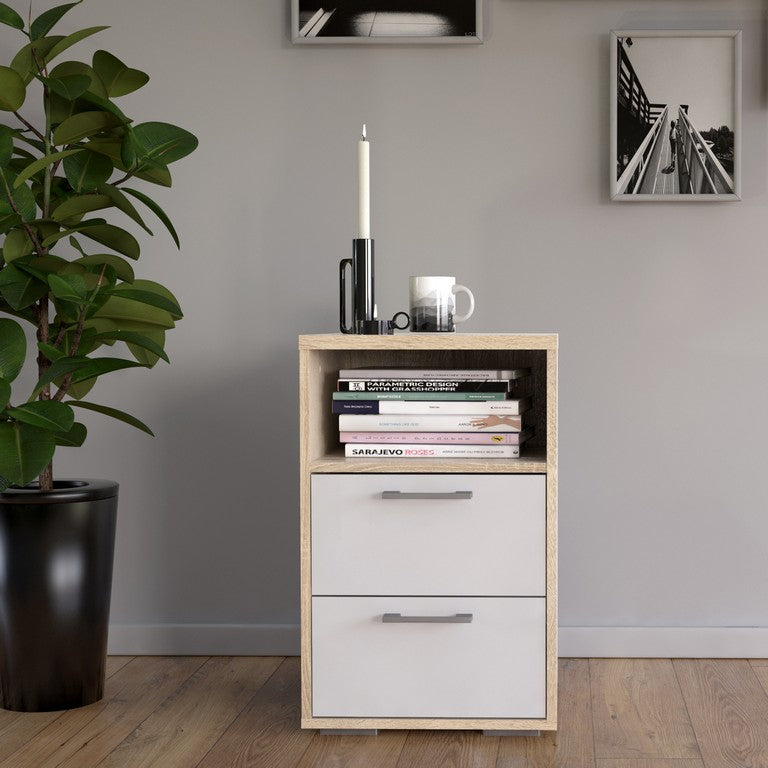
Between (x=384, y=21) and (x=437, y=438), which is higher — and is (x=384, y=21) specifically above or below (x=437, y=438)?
above

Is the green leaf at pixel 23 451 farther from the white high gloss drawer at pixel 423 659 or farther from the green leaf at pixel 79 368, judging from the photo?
the white high gloss drawer at pixel 423 659

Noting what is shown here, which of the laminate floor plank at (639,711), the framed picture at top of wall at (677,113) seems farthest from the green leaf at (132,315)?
the laminate floor plank at (639,711)

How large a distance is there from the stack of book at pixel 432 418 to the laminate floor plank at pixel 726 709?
22.8 inches

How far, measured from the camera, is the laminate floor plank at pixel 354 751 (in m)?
1.58

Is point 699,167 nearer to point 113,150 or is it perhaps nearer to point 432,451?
point 432,451

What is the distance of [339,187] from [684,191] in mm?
736

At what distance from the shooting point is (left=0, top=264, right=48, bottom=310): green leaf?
1.72m

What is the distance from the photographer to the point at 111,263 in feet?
6.25

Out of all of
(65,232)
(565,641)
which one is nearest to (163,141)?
(65,232)

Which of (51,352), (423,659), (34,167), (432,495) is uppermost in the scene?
(34,167)

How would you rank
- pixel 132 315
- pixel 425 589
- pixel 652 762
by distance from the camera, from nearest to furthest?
pixel 652 762
pixel 425 589
pixel 132 315

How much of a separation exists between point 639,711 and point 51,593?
1.09m

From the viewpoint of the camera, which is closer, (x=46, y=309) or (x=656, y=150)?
(x=46, y=309)

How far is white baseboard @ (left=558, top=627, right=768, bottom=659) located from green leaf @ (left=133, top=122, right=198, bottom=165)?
1.27m
